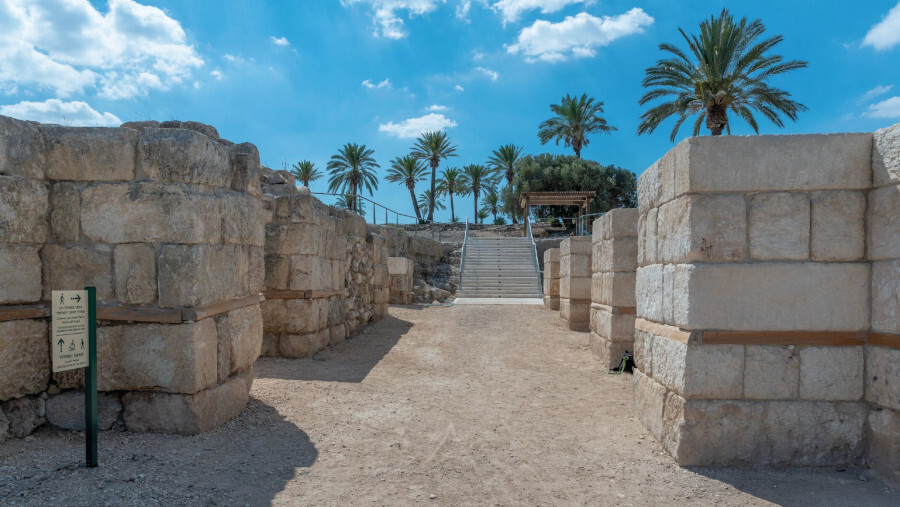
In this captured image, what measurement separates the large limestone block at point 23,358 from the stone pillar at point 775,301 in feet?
15.4

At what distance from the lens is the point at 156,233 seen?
3852 millimetres

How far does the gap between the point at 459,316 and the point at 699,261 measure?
9307mm

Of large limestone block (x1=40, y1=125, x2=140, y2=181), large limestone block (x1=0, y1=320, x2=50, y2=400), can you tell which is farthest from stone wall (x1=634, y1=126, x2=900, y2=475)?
large limestone block (x1=0, y1=320, x2=50, y2=400)

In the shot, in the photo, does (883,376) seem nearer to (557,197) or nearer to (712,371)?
(712,371)

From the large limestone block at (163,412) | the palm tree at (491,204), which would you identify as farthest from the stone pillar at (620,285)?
the palm tree at (491,204)

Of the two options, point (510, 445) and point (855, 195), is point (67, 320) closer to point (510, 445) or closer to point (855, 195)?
point (510, 445)

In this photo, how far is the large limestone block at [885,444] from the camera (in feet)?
10.7

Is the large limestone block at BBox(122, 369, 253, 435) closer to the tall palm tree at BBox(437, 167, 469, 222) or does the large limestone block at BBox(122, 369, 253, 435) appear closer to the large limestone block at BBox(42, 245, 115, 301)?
the large limestone block at BBox(42, 245, 115, 301)

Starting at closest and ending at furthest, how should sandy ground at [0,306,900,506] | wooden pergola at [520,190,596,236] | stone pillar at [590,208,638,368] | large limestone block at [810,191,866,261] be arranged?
1. sandy ground at [0,306,900,506]
2. large limestone block at [810,191,866,261]
3. stone pillar at [590,208,638,368]
4. wooden pergola at [520,190,596,236]

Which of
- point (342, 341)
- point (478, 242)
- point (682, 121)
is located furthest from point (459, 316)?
point (682, 121)

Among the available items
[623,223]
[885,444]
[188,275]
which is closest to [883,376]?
[885,444]

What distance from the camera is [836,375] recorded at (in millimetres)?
3520

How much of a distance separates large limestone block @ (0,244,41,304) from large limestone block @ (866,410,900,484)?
6.03m

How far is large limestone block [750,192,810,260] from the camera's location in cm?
353
